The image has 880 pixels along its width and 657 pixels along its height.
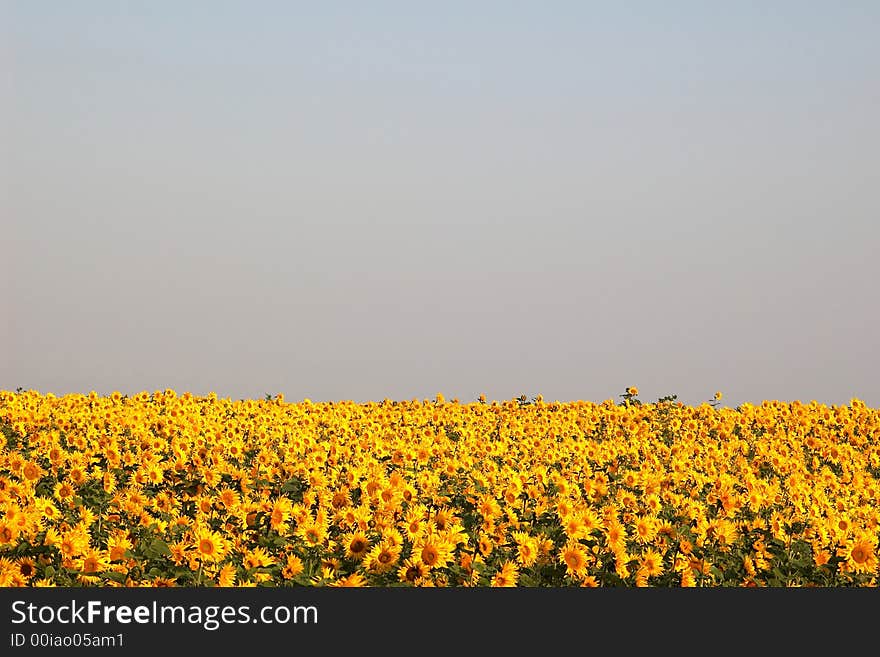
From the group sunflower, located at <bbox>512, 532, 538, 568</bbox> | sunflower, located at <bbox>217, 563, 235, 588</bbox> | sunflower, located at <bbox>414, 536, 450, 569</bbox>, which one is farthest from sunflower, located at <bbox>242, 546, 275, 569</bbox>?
sunflower, located at <bbox>512, 532, 538, 568</bbox>

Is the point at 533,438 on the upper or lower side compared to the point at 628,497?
upper

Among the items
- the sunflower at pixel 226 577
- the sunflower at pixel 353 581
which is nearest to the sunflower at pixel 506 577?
the sunflower at pixel 353 581

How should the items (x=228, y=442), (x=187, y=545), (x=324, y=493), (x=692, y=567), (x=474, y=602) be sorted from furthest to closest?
(x=228, y=442), (x=324, y=493), (x=692, y=567), (x=187, y=545), (x=474, y=602)

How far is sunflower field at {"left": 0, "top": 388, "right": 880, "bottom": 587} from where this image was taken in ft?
26.6

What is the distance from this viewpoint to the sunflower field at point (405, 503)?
810 cm

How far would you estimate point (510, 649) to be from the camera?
677 centimetres

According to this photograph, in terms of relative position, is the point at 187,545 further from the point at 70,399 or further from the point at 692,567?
the point at 70,399

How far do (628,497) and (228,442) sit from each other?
5.28m

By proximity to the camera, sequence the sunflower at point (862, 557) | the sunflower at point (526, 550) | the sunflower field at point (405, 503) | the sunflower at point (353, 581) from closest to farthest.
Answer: the sunflower at point (353, 581) < the sunflower field at point (405, 503) < the sunflower at point (526, 550) < the sunflower at point (862, 557)

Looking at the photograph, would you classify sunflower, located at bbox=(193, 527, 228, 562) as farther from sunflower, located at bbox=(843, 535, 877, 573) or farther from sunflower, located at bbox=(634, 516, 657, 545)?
sunflower, located at bbox=(843, 535, 877, 573)

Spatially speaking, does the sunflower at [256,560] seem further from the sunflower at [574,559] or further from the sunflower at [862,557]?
the sunflower at [862,557]

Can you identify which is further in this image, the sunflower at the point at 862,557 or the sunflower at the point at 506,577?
the sunflower at the point at 862,557

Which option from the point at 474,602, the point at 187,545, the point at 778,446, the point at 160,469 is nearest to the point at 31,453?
the point at 160,469

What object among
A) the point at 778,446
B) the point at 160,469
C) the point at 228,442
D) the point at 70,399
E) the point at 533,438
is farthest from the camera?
the point at 70,399
